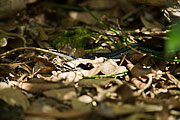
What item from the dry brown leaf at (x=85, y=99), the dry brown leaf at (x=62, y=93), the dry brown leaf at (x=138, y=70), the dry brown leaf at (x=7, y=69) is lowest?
the dry brown leaf at (x=85, y=99)

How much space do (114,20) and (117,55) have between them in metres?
1.25

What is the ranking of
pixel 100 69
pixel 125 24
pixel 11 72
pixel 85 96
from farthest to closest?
pixel 125 24 → pixel 11 72 → pixel 100 69 → pixel 85 96

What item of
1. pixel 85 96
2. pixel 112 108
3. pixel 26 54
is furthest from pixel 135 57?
pixel 26 54

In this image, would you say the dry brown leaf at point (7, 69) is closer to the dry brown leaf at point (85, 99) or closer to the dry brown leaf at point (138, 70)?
the dry brown leaf at point (85, 99)

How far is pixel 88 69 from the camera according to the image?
8.16ft

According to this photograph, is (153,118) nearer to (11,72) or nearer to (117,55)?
(117,55)

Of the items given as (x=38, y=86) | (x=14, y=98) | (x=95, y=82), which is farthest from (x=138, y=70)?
(x=14, y=98)

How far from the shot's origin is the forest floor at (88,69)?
166 cm

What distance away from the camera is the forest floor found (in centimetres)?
166

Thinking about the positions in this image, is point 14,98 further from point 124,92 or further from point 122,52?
point 122,52

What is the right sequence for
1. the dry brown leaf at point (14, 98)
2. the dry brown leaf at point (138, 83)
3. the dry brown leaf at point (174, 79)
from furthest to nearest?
the dry brown leaf at point (174, 79)
the dry brown leaf at point (138, 83)
the dry brown leaf at point (14, 98)

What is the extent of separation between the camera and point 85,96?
190cm

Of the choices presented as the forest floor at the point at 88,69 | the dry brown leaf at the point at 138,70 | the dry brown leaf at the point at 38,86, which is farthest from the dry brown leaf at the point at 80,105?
the dry brown leaf at the point at 138,70

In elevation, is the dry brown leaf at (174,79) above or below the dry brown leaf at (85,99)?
above
